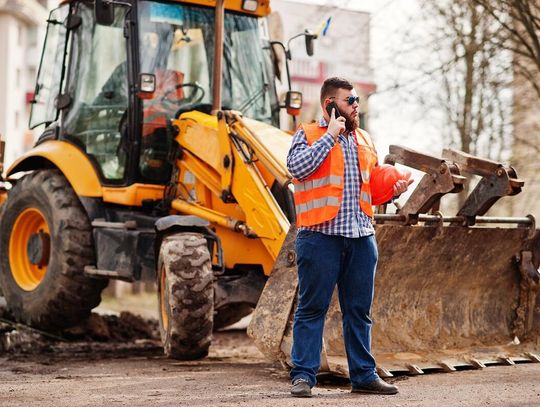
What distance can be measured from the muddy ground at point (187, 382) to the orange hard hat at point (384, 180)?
3.81ft

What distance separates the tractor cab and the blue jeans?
322 cm

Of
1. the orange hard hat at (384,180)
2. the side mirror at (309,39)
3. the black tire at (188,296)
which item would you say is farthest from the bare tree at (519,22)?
the orange hard hat at (384,180)

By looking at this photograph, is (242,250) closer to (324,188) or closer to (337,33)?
(324,188)

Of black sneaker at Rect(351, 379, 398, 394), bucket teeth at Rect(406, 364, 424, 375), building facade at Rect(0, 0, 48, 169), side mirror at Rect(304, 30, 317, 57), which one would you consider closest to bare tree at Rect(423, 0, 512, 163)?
side mirror at Rect(304, 30, 317, 57)

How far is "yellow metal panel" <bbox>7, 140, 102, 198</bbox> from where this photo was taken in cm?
980

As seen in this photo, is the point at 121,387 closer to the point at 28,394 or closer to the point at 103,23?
the point at 28,394

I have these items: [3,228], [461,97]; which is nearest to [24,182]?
[3,228]

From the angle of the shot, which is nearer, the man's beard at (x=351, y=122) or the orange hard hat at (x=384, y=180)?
the man's beard at (x=351, y=122)

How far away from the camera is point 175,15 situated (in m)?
9.73

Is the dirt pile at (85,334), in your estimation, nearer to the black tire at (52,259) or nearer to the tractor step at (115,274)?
the black tire at (52,259)

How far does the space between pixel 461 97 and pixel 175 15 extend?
30.8 feet

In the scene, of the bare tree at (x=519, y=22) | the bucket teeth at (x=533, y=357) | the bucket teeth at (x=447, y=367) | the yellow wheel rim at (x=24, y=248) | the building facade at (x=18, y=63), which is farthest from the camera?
the building facade at (x=18, y=63)

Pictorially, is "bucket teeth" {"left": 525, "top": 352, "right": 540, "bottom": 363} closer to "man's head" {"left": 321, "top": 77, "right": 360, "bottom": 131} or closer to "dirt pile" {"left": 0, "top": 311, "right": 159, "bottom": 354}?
"man's head" {"left": 321, "top": 77, "right": 360, "bottom": 131}

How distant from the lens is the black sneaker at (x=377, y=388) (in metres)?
6.59
